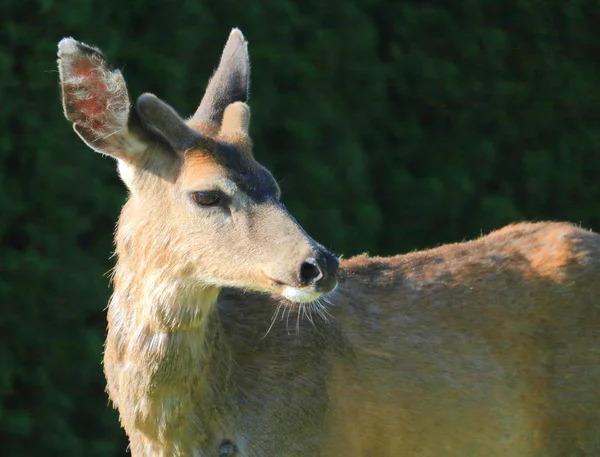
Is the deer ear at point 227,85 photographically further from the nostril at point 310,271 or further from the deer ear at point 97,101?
the nostril at point 310,271

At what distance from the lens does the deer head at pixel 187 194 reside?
4621 mm

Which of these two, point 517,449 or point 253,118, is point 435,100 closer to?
point 253,118

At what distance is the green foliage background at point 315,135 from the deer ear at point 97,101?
2.11m

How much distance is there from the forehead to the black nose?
400 mm

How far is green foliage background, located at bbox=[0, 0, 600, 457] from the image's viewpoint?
276 inches

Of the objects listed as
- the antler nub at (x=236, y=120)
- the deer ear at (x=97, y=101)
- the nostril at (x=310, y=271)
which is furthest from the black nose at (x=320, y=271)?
the deer ear at (x=97, y=101)

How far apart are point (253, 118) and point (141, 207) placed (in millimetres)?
2895

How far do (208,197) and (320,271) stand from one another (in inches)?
23.0

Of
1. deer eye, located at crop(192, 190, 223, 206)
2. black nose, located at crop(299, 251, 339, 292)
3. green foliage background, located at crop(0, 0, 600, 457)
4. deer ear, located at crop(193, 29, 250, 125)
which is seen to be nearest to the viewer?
black nose, located at crop(299, 251, 339, 292)

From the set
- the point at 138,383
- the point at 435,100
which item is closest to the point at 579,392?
the point at 138,383

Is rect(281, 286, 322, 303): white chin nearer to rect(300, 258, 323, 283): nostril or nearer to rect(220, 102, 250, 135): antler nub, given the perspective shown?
rect(300, 258, 323, 283): nostril

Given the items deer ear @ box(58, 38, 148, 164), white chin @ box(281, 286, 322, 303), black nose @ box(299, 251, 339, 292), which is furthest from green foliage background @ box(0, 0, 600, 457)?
black nose @ box(299, 251, 339, 292)

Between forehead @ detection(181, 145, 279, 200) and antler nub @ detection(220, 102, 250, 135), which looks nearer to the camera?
forehead @ detection(181, 145, 279, 200)

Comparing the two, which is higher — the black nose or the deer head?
the deer head
